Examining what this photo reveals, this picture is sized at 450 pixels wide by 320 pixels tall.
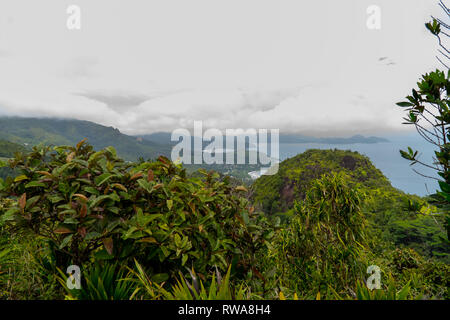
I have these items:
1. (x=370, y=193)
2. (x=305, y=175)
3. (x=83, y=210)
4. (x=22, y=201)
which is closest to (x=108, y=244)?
(x=83, y=210)

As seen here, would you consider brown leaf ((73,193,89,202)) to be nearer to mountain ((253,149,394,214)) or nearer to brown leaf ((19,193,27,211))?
brown leaf ((19,193,27,211))

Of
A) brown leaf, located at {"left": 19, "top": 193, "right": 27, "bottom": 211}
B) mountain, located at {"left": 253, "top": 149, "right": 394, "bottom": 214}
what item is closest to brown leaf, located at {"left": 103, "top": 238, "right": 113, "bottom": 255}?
brown leaf, located at {"left": 19, "top": 193, "right": 27, "bottom": 211}

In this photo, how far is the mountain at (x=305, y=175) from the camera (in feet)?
105

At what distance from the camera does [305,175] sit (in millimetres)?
33719

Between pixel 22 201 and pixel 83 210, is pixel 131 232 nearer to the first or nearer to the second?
pixel 83 210

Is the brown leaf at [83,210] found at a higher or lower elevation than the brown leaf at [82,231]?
higher

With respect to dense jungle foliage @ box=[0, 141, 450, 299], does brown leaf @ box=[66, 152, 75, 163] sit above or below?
above

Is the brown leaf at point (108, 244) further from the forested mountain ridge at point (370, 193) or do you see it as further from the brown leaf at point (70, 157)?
the forested mountain ridge at point (370, 193)

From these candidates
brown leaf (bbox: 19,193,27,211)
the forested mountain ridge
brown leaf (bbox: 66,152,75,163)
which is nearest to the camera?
brown leaf (bbox: 19,193,27,211)

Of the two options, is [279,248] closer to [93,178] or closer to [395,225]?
[93,178]

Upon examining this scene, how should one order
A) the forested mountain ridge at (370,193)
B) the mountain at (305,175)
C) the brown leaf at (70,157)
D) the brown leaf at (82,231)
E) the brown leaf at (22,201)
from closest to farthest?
the brown leaf at (82,231), the brown leaf at (22,201), the brown leaf at (70,157), the forested mountain ridge at (370,193), the mountain at (305,175)

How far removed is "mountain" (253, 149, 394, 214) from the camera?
32.0 meters

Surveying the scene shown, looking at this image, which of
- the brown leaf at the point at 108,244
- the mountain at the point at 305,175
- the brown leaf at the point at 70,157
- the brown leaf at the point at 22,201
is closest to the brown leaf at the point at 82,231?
the brown leaf at the point at 108,244
